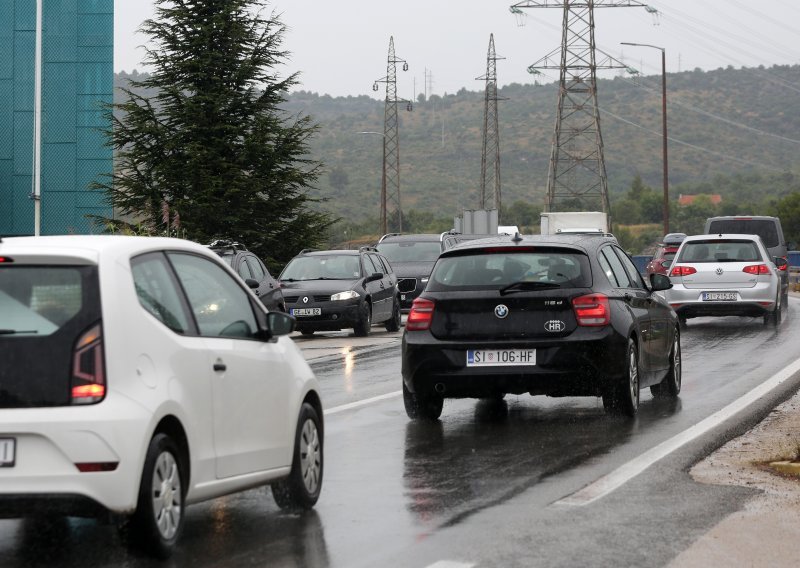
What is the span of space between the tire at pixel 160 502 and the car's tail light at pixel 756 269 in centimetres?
2074

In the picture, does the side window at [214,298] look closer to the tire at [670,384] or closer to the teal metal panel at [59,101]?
the tire at [670,384]

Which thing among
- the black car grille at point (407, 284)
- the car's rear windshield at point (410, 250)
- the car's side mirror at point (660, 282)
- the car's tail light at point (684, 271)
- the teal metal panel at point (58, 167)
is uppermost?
the teal metal panel at point (58, 167)

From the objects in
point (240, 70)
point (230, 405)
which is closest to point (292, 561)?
point (230, 405)

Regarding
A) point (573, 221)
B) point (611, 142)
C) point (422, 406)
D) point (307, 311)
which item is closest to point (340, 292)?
point (307, 311)

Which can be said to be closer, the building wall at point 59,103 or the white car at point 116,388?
the white car at point 116,388

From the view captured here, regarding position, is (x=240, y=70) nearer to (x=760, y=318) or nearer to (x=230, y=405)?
(x=760, y=318)

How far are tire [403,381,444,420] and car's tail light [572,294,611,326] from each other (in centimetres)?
146

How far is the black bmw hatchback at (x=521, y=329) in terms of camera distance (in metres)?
12.3

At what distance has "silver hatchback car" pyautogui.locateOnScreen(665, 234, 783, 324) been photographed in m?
26.5

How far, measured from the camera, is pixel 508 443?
11523 mm

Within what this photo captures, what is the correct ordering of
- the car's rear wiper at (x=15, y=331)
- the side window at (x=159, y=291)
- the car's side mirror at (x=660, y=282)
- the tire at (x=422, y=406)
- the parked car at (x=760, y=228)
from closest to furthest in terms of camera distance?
the car's rear wiper at (x=15, y=331), the side window at (x=159, y=291), the tire at (x=422, y=406), the car's side mirror at (x=660, y=282), the parked car at (x=760, y=228)

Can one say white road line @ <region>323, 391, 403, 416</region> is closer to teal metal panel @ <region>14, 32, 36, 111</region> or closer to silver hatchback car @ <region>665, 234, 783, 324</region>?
silver hatchback car @ <region>665, 234, 783, 324</region>

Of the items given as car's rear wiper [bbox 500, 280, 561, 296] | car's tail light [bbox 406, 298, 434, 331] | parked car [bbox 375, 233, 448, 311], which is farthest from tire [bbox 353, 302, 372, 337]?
car's rear wiper [bbox 500, 280, 561, 296]

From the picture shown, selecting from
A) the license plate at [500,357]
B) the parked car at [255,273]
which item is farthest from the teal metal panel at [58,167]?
the license plate at [500,357]
